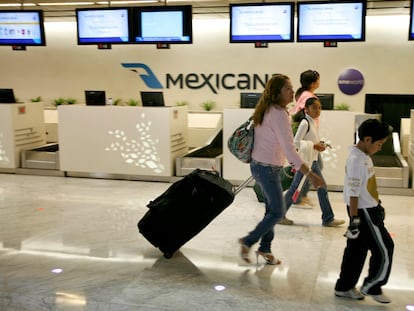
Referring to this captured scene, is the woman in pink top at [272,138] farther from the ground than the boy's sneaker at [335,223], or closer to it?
farther from the ground

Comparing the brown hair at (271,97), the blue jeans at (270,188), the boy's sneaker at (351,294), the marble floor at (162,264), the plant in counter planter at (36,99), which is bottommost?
the marble floor at (162,264)

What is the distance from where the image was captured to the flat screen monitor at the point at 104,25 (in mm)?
7715

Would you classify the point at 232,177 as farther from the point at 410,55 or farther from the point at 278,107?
the point at 410,55

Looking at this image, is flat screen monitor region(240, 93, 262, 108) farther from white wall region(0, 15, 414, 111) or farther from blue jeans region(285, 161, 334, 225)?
white wall region(0, 15, 414, 111)

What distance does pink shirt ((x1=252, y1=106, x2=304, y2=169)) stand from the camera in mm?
3600

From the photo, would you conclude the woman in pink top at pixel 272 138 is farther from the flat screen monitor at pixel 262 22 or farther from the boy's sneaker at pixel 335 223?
the flat screen monitor at pixel 262 22

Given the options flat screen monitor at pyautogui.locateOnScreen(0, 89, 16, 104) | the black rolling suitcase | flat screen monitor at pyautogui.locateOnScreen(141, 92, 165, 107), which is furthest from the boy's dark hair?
flat screen monitor at pyautogui.locateOnScreen(0, 89, 16, 104)

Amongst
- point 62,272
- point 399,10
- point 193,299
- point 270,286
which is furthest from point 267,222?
point 399,10

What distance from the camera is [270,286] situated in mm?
3713

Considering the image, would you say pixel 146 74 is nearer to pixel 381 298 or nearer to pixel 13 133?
pixel 13 133

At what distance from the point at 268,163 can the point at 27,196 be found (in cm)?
388

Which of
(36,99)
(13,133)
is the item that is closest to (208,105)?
(36,99)

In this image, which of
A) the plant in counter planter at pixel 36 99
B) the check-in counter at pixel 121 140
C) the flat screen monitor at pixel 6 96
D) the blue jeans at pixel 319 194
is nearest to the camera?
the blue jeans at pixel 319 194

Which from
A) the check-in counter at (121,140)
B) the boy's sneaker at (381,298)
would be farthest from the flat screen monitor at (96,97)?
the boy's sneaker at (381,298)
